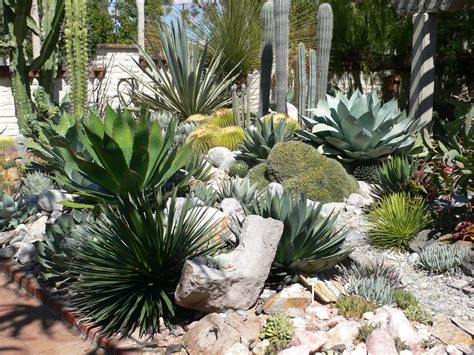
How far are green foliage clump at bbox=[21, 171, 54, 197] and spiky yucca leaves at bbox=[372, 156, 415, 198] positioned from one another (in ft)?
12.1

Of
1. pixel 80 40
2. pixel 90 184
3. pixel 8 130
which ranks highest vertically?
pixel 80 40

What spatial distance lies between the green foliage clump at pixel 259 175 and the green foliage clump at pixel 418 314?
3.13m

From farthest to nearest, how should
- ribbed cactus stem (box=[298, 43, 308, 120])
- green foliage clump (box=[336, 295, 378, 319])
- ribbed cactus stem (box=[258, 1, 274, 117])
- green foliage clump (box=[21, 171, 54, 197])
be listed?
ribbed cactus stem (box=[258, 1, 274, 117]), ribbed cactus stem (box=[298, 43, 308, 120]), green foliage clump (box=[21, 171, 54, 197]), green foliage clump (box=[336, 295, 378, 319])

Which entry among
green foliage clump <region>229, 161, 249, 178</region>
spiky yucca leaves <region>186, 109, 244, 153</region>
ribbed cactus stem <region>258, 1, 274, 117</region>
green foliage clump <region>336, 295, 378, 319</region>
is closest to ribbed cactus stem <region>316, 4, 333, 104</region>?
ribbed cactus stem <region>258, 1, 274, 117</region>

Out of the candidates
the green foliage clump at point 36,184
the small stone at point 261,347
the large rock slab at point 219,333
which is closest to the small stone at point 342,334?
the small stone at point 261,347

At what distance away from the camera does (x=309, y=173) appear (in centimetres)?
647

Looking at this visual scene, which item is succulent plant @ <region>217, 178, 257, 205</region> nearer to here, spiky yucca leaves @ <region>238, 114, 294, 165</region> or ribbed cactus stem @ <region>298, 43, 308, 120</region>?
spiky yucca leaves @ <region>238, 114, 294, 165</region>

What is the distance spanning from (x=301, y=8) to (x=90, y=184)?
10.7 meters

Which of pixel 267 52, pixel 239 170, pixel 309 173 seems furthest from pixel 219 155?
pixel 267 52

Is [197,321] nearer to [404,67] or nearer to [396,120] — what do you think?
[396,120]

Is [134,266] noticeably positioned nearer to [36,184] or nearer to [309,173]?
[309,173]

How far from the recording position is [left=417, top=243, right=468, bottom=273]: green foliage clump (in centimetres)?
442

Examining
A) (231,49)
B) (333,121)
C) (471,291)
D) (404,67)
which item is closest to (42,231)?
(333,121)

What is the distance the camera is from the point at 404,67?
46.0ft
